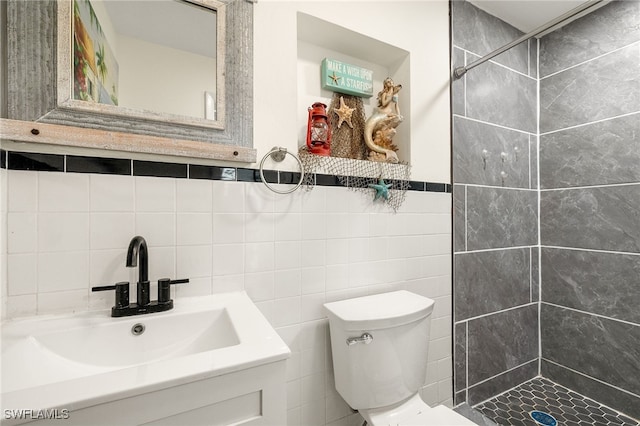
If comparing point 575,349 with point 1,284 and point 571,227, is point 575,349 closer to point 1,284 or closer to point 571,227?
point 571,227

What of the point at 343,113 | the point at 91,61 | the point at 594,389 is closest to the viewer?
the point at 91,61

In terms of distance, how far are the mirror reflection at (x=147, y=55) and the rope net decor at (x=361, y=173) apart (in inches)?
16.1

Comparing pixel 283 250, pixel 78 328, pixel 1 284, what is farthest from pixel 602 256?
pixel 1 284

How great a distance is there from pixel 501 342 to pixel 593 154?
47.1 inches

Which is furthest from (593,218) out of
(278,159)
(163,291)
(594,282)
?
(163,291)

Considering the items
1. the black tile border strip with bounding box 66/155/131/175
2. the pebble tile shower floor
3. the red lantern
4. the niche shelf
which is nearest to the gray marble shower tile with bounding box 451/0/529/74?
the niche shelf

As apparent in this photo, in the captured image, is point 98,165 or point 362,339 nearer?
point 98,165

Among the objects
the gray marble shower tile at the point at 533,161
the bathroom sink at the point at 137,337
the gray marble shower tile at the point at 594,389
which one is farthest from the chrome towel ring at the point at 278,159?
the gray marble shower tile at the point at 594,389

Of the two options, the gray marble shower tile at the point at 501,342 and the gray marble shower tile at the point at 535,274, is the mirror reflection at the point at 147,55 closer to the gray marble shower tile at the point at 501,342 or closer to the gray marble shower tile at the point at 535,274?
the gray marble shower tile at the point at 501,342

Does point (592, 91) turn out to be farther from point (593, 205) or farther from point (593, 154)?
point (593, 205)

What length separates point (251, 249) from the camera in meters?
1.08

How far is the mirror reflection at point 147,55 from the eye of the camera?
2.87 feet

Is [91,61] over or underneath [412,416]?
over

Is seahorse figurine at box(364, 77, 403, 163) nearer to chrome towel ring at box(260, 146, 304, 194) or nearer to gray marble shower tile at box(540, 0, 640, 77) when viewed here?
chrome towel ring at box(260, 146, 304, 194)
